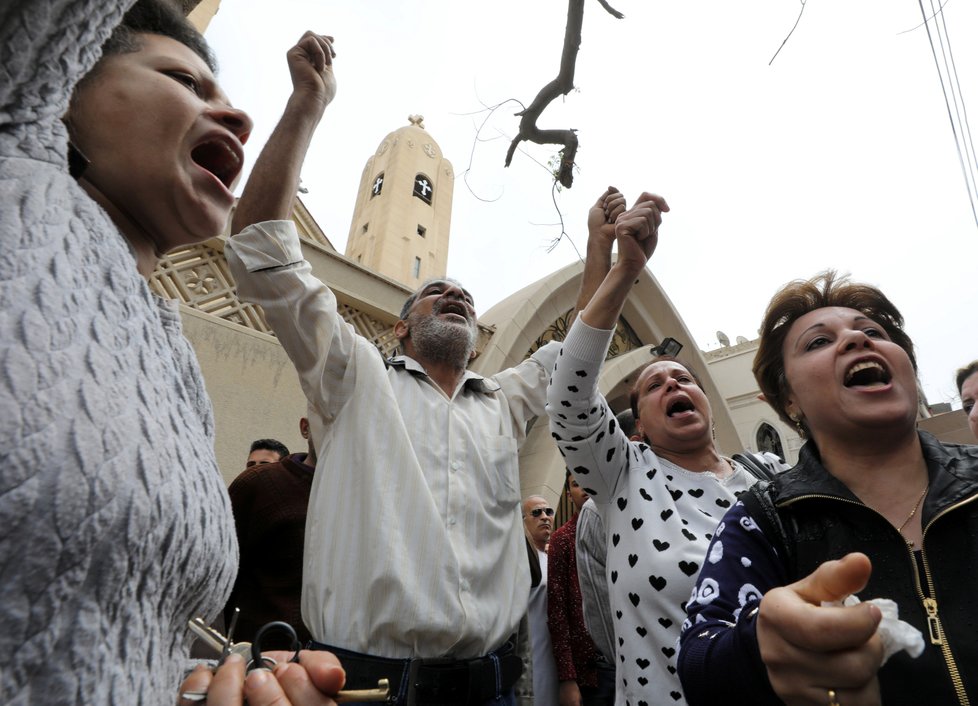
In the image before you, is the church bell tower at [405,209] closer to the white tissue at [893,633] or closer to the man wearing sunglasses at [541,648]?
the man wearing sunglasses at [541,648]

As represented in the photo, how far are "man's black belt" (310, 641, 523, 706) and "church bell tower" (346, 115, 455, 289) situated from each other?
1993 cm

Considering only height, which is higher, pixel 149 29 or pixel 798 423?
pixel 149 29

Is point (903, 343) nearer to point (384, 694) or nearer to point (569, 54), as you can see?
point (569, 54)

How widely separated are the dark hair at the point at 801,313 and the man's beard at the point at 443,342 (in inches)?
41.1

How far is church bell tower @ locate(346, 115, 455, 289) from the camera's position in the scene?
21828mm

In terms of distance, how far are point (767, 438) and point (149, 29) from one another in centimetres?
1772

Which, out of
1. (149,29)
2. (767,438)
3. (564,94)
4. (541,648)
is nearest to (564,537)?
(541,648)

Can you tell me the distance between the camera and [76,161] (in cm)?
64

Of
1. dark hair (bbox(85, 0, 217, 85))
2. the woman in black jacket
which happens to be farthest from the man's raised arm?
the woman in black jacket

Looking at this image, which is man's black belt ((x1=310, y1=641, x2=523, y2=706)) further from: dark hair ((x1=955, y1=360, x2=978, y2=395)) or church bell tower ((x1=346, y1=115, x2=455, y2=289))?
Result: church bell tower ((x1=346, y1=115, x2=455, y2=289))

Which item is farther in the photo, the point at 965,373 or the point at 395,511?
the point at 965,373

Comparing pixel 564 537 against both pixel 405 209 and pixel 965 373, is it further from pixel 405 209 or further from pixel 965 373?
pixel 405 209

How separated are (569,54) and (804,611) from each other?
178cm

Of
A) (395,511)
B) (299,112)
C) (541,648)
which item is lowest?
(541,648)
